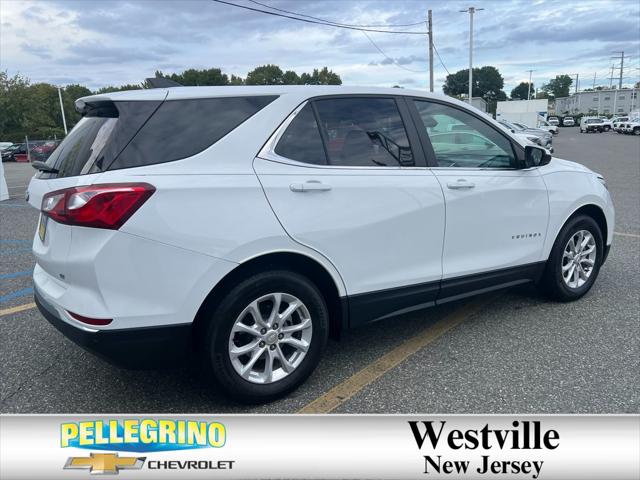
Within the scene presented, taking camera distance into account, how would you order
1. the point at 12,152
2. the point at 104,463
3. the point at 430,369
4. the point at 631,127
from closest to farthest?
the point at 104,463, the point at 430,369, the point at 12,152, the point at 631,127

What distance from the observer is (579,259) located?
4500 millimetres

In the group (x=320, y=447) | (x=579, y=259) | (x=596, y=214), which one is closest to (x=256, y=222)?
(x=320, y=447)

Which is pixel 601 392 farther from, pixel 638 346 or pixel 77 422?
pixel 77 422

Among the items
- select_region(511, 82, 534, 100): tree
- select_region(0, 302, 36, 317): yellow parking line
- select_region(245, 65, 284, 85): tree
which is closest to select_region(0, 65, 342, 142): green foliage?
select_region(245, 65, 284, 85): tree

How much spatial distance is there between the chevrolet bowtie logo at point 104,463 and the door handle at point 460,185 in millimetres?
2438

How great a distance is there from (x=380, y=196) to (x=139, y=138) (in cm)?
141

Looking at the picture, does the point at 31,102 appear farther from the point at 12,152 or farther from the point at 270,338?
the point at 270,338

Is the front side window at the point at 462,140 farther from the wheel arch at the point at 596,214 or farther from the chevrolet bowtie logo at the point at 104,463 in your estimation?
the chevrolet bowtie logo at the point at 104,463

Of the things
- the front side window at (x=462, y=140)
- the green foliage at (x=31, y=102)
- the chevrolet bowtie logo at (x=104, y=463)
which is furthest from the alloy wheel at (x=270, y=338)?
the green foliage at (x=31, y=102)

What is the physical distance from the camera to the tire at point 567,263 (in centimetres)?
429

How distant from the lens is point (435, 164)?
351 centimetres

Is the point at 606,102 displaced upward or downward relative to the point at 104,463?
upward

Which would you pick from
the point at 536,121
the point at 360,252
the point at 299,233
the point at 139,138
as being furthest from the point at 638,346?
the point at 536,121

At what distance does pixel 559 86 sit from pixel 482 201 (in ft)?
539
